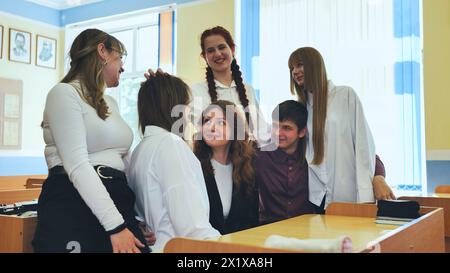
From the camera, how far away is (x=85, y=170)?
1319mm

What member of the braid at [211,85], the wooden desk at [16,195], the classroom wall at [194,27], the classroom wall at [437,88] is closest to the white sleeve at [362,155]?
the braid at [211,85]

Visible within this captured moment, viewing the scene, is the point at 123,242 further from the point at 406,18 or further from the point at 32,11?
the point at 32,11

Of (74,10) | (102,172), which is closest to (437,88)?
(102,172)

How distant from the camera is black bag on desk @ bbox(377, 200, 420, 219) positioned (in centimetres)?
160

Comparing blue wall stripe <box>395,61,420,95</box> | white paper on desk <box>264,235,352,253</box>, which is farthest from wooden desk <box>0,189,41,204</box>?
blue wall stripe <box>395,61,420,95</box>

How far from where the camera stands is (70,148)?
1329 mm

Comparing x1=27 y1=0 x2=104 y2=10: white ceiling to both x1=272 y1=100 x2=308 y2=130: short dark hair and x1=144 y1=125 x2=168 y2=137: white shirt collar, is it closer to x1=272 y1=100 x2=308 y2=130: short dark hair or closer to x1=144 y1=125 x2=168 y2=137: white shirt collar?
x1=272 y1=100 x2=308 y2=130: short dark hair

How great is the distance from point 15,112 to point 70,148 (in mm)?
4276

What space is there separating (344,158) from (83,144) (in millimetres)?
1178

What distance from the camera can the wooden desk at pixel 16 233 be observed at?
1531 mm

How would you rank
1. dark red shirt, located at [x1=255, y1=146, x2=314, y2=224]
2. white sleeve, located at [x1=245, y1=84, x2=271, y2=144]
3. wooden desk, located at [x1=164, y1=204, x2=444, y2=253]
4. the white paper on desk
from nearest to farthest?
the white paper on desk < wooden desk, located at [x1=164, y1=204, x2=444, y2=253] < dark red shirt, located at [x1=255, y1=146, x2=314, y2=224] < white sleeve, located at [x1=245, y1=84, x2=271, y2=144]

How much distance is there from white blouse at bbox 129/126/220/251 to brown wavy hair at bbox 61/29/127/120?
20 cm
